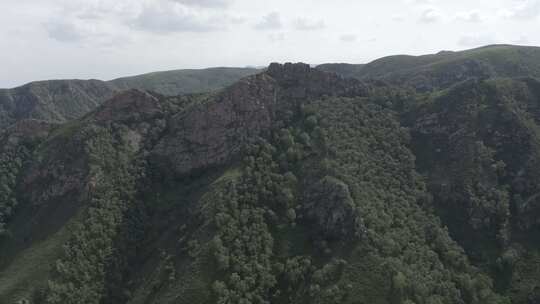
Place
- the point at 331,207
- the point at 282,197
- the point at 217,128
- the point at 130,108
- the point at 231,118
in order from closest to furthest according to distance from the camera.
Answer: the point at 331,207 → the point at 282,197 → the point at 217,128 → the point at 231,118 → the point at 130,108

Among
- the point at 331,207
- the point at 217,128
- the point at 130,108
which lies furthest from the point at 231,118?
the point at 331,207

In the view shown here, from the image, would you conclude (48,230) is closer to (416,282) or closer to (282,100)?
(282,100)

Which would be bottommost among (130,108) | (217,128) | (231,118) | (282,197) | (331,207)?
(331,207)

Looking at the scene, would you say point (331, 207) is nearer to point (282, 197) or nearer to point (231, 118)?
point (282, 197)

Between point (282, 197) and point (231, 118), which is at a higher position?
point (231, 118)

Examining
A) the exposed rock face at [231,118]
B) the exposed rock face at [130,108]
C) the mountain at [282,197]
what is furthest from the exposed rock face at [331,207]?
the exposed rock face at [130,108]

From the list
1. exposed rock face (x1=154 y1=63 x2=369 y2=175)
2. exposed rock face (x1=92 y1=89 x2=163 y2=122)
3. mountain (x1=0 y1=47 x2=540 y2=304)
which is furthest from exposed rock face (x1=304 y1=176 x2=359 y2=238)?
exposed rock face (x1=92 y1=89 x2=163 y2=122)

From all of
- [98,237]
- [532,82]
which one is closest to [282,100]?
[98,237]
